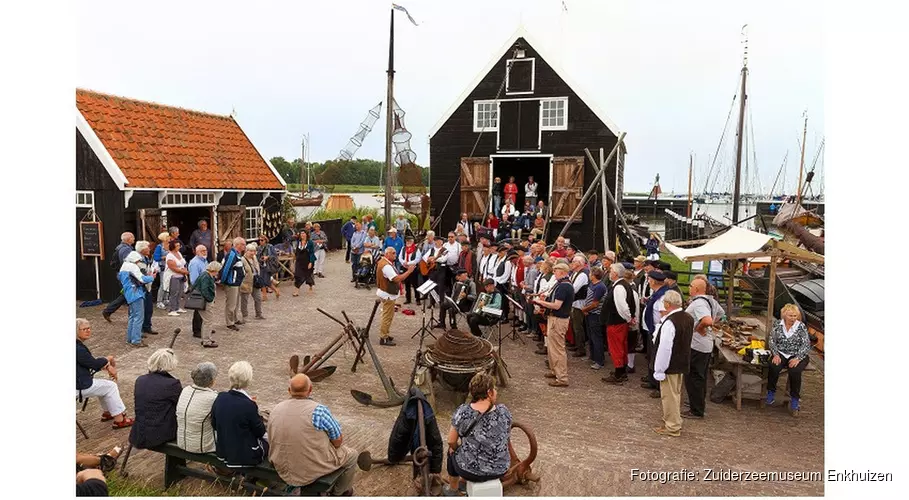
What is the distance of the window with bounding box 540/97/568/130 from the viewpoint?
18.3 meters

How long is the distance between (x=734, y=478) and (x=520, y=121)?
48.3ft

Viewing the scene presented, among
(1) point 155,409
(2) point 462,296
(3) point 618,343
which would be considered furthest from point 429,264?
(1) point 155,409

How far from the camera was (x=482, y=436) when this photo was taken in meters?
4.41

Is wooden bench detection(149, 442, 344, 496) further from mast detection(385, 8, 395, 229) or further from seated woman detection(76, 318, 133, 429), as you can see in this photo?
mast detection(385, 8, 395, 229)

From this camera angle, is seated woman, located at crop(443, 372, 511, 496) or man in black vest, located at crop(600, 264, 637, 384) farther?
man in black vest, located at crop(600, 264, 637, 384)

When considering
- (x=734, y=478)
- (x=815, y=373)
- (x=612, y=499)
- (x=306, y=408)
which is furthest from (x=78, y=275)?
(x=815, y=373)

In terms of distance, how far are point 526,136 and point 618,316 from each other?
11.5m

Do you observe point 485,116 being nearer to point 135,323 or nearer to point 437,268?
point 437,268

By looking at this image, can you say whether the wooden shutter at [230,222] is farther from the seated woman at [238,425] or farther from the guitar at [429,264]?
the seated woman at [238,425]

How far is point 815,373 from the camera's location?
8.95m

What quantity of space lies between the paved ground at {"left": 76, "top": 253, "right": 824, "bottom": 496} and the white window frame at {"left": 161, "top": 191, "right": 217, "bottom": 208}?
4152 millimetres

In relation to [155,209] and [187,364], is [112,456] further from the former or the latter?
[155,209]

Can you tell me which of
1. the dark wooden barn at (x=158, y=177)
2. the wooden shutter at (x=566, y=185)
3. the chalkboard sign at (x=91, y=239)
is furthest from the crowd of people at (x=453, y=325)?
the wooden shutter at (x=566, y=185)

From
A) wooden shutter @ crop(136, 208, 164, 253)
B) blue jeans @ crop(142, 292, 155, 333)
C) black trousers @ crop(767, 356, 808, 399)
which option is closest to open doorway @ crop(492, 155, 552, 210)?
wooden shutter @ crop(136, 208, 164, 253)
